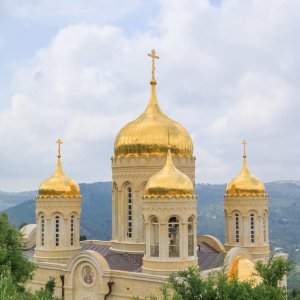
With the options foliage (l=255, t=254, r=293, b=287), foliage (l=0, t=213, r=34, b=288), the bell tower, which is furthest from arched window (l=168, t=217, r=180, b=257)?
foliage (l=255, t=254, r=293, b=287)

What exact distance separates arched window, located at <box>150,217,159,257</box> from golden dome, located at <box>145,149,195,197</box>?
103 centimetres

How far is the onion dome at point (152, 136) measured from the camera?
72.2ft

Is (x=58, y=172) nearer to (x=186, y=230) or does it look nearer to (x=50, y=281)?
(x=50, y=281)

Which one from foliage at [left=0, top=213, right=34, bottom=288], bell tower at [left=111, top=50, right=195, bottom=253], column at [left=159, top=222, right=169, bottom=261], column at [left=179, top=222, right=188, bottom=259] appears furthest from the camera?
→ bell tower at [left=111, top=50, right=195, bottom=253]

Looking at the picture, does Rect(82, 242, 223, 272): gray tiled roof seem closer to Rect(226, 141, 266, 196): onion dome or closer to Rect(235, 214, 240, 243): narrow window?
Rect(235, 214, 240, 243): narrow window

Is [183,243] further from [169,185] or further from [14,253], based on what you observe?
[14,253]

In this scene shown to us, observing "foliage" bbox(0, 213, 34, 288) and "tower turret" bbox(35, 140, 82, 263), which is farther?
"tower turret" bbox(35, 140, 82, 263)

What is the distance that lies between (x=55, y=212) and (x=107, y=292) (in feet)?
18.1

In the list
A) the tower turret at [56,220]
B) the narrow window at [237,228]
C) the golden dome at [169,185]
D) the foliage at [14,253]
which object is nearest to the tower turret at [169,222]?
the golden dome at [169,185]

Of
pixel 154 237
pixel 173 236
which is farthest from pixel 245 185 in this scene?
pixel 154 237

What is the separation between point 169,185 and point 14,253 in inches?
239

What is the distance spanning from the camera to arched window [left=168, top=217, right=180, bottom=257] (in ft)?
61.6

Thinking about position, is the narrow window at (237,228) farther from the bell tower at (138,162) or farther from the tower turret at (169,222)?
the tower turret at (169,222)

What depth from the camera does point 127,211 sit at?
22.6m
